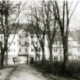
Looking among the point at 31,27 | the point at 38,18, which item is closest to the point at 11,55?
the point at 31,27

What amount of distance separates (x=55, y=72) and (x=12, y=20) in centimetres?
1459

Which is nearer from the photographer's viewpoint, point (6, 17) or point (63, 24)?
point (63, 24)

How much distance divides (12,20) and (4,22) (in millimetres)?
1267

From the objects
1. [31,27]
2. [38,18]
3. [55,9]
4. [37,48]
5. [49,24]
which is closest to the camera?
[55,9]

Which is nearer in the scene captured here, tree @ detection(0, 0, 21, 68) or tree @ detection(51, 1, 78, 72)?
tree @ detection(51, 1, 78, 72)

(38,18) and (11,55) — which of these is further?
(11,55)

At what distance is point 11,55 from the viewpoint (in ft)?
275

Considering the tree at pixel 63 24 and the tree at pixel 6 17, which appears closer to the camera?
the tree at pixel 63 24

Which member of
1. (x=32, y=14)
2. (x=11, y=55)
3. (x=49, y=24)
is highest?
(x=32, y=14)

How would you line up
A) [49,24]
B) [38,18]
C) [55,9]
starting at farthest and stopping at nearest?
[38,18]
[49,24]
[55,9]

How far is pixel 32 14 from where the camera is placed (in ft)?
115

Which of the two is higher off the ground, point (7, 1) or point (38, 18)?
point (7, 1)

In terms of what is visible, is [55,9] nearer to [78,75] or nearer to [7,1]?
[78,75]

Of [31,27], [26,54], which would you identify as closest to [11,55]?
[26,54]
